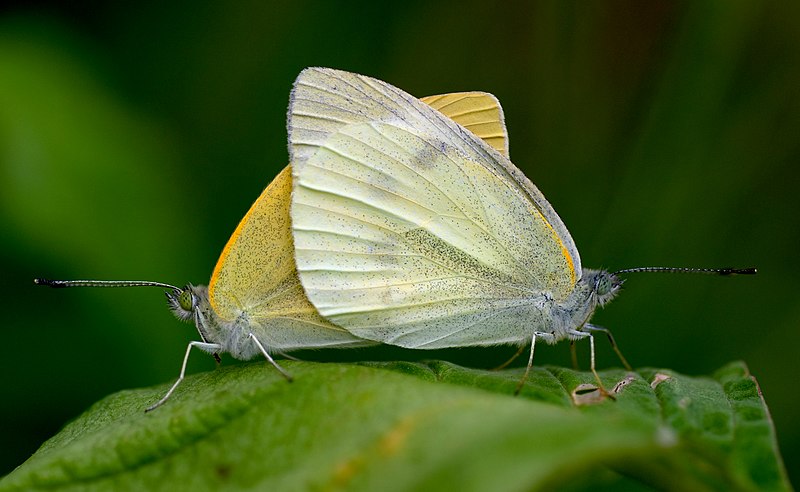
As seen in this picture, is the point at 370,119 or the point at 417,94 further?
the point at 417,94

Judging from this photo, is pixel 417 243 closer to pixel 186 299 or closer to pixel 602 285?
pixel 602 285

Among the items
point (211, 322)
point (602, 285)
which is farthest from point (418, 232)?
point (211, 322)

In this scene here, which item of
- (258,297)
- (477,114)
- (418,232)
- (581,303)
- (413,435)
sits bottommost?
(581,303)

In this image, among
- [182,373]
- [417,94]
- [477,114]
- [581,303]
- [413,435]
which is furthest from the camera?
[417,94]

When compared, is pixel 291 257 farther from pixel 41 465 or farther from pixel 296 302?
pixel 41 465

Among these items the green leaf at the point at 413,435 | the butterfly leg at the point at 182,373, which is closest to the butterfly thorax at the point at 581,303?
the green leaf at the point at 413,435

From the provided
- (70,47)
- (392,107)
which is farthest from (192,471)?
(70,47)
